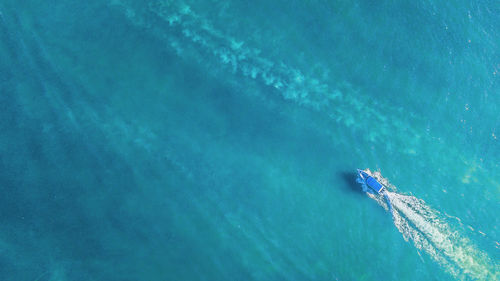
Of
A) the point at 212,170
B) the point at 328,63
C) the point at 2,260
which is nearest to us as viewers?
the point at 2,260

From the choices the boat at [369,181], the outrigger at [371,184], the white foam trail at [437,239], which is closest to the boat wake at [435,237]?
the white foam trail at [437,239]

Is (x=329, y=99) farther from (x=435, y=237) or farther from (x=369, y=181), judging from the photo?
(x=435, y=237)

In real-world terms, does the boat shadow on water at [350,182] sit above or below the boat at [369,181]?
below

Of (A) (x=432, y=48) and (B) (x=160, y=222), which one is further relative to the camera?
(A) (x=432, y=48)

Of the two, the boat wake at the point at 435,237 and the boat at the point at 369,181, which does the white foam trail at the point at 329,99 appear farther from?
the boat at the point at 369,181

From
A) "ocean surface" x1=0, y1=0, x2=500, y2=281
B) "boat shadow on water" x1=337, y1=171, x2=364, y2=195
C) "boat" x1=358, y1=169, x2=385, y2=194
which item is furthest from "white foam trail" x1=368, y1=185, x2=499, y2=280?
"boat shadow on water" x1=337, y1=171, x2=364, y2=195

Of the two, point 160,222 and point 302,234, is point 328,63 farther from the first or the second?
point 160,222

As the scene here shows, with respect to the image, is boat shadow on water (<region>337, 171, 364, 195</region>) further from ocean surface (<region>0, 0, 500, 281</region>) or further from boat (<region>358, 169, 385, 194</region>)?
boat (<region>358, 169, 385, 194</region>)

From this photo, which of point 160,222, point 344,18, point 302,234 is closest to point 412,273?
point 302,234
